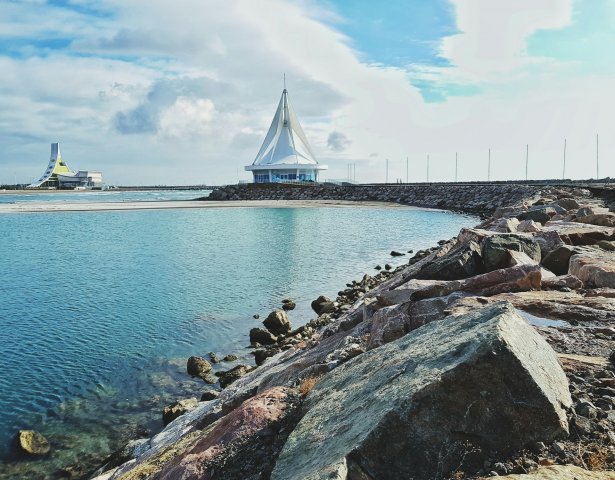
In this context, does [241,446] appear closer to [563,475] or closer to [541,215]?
[563,475]

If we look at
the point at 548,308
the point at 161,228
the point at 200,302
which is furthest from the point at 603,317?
the point at 161,228

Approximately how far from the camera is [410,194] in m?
88.9

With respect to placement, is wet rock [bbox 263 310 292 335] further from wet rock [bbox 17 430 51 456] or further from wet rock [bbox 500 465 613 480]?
wet rock [bbox 500 465 613 480]

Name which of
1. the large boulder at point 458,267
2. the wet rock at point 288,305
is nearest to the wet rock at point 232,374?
the large boulder at point 458,267

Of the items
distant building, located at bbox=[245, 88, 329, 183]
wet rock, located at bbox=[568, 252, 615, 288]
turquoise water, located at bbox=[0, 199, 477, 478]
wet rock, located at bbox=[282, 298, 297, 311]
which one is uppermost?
distant building, located at bbox=[245, 88, 329, 183]

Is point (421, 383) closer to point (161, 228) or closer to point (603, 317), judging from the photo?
point (603, 317)

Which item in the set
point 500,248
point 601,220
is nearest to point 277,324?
point 500,248

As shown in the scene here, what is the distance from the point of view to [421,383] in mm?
3621

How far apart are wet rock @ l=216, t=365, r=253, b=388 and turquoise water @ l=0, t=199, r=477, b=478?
0.56m

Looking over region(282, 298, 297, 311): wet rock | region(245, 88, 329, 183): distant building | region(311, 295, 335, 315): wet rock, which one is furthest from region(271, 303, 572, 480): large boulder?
→ region(245, 88, 329, 183): distant building

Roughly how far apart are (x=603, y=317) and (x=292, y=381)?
3.66 m

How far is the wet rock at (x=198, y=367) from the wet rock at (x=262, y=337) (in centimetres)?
230

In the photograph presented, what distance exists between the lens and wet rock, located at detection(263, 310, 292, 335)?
16.1 meters

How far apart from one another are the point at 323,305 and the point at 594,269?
1089 cm
